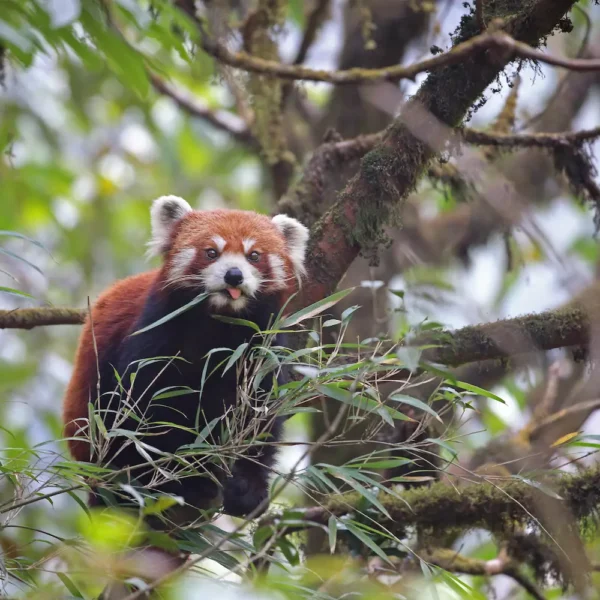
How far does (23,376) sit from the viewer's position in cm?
583

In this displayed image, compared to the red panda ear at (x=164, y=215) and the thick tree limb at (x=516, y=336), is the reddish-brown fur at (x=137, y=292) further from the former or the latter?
the thick tree limb at (x=516, y=336)

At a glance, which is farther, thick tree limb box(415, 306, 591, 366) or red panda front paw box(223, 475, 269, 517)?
thick tree limb box(415, 306, 591, 366)

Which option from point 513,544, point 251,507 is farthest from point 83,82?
point 513,544

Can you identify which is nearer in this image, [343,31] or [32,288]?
[343,31]

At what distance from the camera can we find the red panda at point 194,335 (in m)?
3.50

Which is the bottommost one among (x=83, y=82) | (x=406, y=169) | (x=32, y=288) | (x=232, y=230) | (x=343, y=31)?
(x=32, y=288)

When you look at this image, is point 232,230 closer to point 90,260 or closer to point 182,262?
point 182,262

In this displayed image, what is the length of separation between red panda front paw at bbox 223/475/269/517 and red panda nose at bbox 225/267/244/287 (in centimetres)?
81

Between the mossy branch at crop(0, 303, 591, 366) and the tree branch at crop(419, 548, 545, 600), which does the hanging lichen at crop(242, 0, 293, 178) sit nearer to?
the mossy branch at crop(0, 303, 591, 366)

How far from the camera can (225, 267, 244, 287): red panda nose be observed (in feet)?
11.4

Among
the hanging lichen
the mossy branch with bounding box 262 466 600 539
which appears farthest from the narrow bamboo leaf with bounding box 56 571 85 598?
the hanging lichen

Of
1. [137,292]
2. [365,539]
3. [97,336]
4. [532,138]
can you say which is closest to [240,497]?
[365,539]

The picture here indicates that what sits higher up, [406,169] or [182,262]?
[406,169]

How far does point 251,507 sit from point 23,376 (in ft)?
9.85
